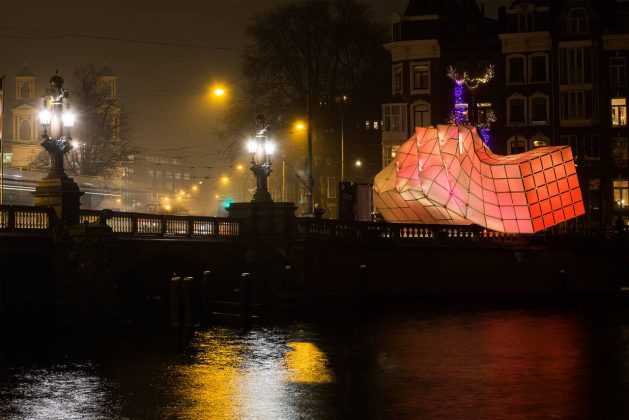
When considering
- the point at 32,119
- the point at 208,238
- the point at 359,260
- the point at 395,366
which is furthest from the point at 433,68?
the point at 32,119

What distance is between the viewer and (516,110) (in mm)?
71750

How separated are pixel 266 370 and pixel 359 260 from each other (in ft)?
77.3

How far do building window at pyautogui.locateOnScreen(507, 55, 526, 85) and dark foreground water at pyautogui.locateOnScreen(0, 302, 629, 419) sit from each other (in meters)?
41.3

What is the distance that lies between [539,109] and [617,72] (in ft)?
18.7

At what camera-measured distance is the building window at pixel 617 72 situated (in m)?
69.2

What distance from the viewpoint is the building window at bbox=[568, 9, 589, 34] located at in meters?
69.9

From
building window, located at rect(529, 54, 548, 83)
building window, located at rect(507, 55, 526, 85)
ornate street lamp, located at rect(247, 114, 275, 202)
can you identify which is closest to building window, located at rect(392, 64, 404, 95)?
building window, located at rect(507, 55, 526, 85)

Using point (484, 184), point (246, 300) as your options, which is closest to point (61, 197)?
point (246, 300)

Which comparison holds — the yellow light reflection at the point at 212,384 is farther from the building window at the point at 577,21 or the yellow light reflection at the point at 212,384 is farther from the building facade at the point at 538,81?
the building window at the point at 577,21

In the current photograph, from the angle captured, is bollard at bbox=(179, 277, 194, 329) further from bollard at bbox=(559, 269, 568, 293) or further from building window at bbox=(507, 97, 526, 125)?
building window at bbox=(507, 97, 526, 125)

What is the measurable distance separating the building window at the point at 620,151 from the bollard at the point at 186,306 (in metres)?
46.8

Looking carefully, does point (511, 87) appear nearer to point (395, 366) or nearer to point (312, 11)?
point (312, 11)

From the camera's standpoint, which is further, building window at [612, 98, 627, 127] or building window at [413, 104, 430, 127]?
building window at [413, 104, 430, 127]

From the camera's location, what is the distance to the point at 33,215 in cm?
3120
